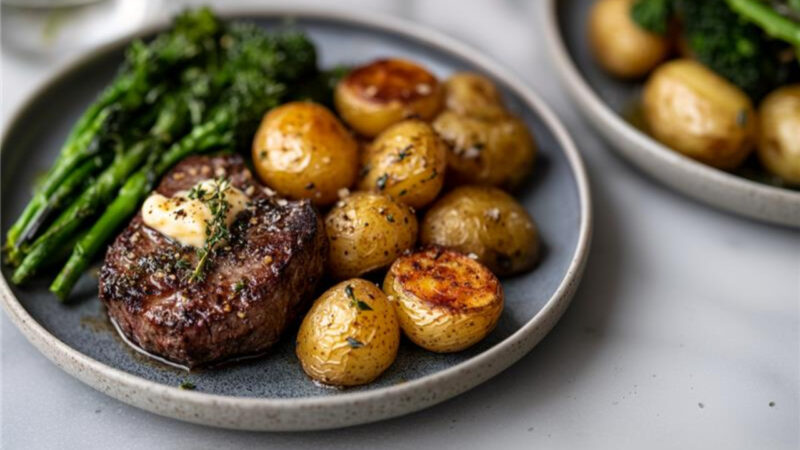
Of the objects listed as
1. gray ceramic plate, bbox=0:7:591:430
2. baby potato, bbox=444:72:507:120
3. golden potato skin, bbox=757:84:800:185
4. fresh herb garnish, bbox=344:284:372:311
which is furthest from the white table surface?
baby potato, bbox=444:72:507:120

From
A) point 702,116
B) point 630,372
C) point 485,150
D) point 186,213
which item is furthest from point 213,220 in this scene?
point 702,116

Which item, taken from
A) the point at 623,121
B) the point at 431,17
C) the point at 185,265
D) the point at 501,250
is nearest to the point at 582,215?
the point at 501,250

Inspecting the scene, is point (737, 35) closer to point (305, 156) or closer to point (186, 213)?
→ point (305, 156)

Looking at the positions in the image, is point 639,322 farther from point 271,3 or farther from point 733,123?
point 271,3

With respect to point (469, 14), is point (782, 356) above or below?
below

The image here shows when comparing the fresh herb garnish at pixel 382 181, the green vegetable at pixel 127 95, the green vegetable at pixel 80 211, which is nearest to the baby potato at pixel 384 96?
the fresh herb garnish at pixel 382 181

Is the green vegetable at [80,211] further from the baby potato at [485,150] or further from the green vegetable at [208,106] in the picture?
the baby potato at [485,150]
